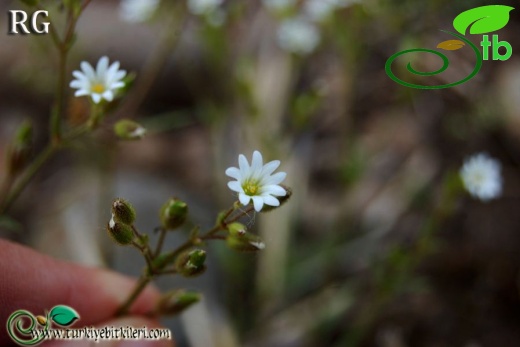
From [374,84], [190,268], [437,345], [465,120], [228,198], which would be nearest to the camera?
[190,268]

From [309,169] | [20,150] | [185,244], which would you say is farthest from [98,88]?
[309,169]

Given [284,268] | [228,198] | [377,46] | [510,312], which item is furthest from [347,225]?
[377,46]

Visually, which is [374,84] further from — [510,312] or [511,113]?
[510,312]

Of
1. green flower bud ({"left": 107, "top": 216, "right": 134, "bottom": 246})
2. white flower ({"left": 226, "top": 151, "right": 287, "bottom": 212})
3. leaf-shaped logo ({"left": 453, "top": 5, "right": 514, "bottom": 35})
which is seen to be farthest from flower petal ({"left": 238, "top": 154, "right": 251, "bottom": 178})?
leaf-shaped logo ({"left": 453, "top": 5, "right": 514, "bottom": 35})

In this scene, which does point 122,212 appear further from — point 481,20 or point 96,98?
point 481,20

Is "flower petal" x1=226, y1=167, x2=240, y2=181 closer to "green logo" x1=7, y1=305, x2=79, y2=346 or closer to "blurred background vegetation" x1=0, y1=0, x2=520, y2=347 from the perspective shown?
"green logo" x1=7, y1=305, x2=79, y2=346
